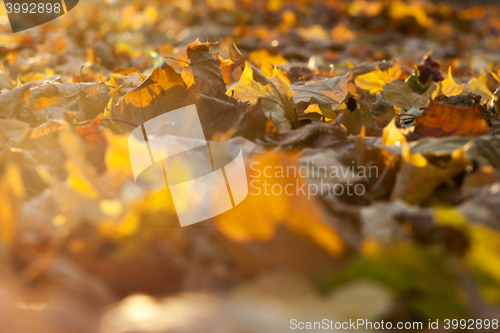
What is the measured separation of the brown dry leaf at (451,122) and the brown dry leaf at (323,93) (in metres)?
0.25

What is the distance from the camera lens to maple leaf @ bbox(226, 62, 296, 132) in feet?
2.89

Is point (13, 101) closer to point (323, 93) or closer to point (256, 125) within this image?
point (256, 125)

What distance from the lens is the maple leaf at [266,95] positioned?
0.88m

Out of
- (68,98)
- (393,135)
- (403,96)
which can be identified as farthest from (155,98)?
(403,96)

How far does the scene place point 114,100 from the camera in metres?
0.90

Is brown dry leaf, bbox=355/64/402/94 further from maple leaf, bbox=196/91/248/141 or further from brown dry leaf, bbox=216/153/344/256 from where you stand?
brown dry leaf, bbox=216/153/344/256

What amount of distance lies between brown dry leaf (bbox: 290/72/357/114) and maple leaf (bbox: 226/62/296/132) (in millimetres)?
58

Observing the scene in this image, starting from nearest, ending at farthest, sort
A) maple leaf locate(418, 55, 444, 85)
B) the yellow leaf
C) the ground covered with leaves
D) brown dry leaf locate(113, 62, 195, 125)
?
the ground covered with leaves, the yellow leaf, brown dry leaf locate(113, 62, 195, 125), maple leaf locate(418, 55, 444, 85)

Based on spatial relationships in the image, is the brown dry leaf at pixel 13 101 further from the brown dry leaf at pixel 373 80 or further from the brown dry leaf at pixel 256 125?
the brown dry leaf at pixel 373 80

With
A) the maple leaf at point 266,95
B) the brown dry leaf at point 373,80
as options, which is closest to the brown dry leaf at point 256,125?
the maple leaf at point 266,95

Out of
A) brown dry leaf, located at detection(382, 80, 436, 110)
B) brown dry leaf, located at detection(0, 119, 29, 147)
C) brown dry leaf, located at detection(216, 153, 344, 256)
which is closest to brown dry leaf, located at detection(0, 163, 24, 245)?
brown dry leaf, located at detection(216, 153, 344, 256)

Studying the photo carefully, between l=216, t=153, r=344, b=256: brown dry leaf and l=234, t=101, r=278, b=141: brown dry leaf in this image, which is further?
l=234, t=101, r=278, b=141: brown dry leaf

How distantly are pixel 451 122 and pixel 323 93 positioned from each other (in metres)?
0.33

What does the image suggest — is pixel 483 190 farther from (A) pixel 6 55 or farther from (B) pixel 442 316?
(A) pixel 6 55
